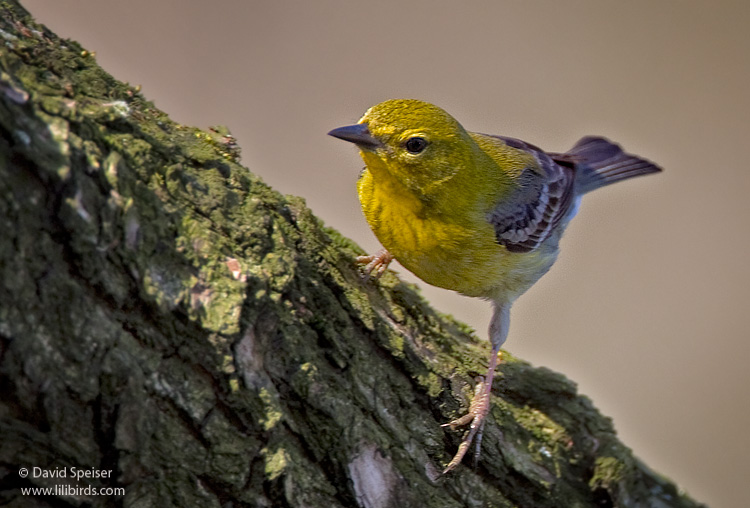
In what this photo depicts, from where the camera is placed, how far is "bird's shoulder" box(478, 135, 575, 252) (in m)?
4.43

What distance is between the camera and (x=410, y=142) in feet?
12.8

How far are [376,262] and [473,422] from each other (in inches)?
46.3

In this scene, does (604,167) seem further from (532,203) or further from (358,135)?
(358,135)

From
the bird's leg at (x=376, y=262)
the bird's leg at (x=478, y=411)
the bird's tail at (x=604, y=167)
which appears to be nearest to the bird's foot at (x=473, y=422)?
the bird's leg at (x=478, y=411)

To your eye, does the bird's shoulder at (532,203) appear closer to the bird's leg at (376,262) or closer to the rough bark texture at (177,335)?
the bird's leg at (376,262)

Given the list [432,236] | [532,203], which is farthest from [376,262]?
[532,203]

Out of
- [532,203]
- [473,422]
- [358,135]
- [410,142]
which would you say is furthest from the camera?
[532,203]

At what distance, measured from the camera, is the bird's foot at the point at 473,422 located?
3.06 meters

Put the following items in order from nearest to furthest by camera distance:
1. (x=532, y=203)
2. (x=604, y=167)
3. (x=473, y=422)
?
(x=473, y=422) < (x=532, y=203) < (x=604, y=167)

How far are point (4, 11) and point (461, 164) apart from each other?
2.52m

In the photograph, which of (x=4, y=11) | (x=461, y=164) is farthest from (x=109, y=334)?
(x=461, y=164)

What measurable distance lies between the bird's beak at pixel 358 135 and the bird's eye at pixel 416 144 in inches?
6.5

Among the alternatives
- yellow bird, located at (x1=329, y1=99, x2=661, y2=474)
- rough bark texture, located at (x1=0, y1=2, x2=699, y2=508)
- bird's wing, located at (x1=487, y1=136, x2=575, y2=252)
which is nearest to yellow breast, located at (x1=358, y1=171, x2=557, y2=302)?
yellow bird, located at (x1=329, y1=99, x2=661, y2=474)

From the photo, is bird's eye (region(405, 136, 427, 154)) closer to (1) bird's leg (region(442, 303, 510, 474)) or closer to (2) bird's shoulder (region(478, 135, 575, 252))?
(2) bird's shoulder (region(478, 135, 575, 252))
